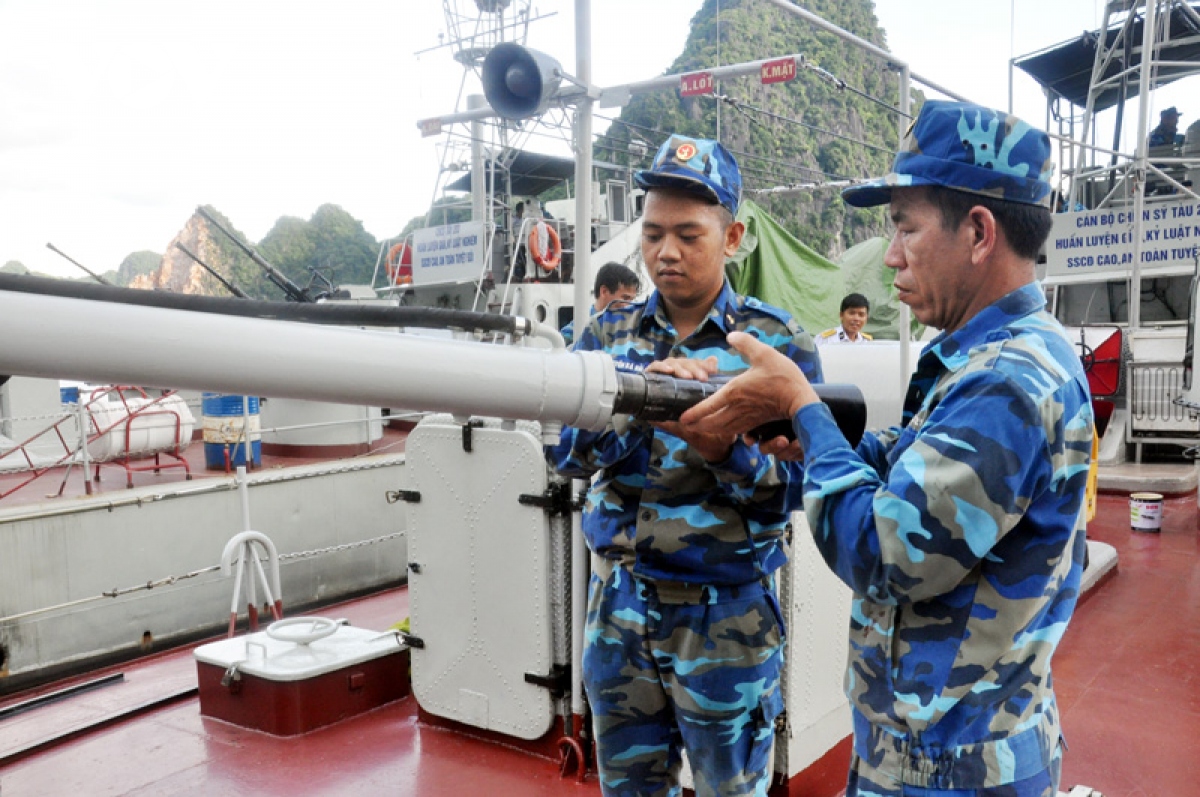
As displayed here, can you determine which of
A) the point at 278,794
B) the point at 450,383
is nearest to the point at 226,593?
the point at 278,794

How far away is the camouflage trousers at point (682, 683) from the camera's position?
1777 millimetres

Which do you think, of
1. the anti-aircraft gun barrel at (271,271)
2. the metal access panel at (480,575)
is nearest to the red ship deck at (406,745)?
the metal access panel at (480,575)

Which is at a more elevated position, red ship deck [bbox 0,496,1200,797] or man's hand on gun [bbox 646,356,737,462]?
man's hand on gun [bbox 646,356,737,462]

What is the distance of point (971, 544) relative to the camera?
1.08 meters

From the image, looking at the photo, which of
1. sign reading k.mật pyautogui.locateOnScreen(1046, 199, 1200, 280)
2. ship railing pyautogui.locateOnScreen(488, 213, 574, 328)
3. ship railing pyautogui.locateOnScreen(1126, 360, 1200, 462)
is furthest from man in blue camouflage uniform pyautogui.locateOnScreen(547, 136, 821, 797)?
ship railing pyautogui.locateOnScreen(488, 213, 574, 328)

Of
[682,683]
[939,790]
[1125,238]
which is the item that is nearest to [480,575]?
[682,683]

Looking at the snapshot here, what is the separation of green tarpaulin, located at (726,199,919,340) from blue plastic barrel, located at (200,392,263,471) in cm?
529

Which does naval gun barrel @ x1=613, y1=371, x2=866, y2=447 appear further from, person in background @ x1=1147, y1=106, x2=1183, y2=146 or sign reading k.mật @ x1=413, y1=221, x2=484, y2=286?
person in background @ x1=1147, y1=106, x2=1183, y2=146

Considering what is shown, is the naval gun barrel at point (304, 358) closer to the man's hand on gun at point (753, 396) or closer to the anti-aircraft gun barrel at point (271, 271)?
the man's hand on gun at point (753, 396)

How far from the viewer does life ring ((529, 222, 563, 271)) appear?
11.8 metres

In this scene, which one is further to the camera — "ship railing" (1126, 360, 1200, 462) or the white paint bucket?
"ship railing" (1126, 360, 1200, 462)

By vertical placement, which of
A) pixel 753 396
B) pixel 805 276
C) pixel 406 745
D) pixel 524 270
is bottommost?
pixel 406 745

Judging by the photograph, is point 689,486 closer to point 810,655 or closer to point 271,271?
point 810,655

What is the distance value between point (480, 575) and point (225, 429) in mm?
5801
